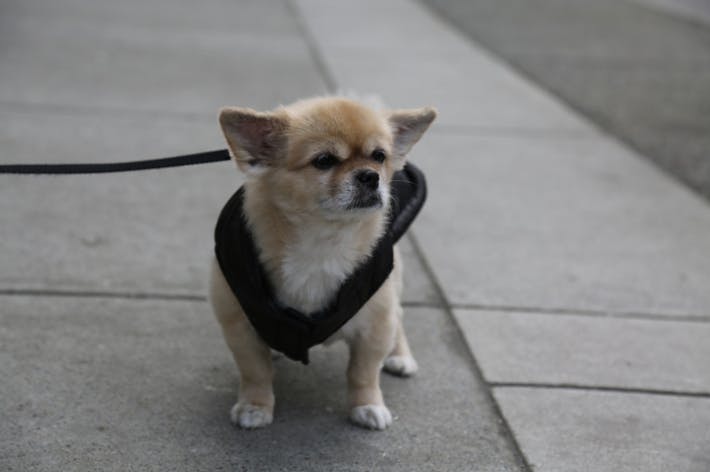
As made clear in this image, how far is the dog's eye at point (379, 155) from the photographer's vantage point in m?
3.39

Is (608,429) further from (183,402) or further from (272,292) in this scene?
(183,402)

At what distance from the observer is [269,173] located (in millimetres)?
3391

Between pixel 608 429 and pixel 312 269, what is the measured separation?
133 cm

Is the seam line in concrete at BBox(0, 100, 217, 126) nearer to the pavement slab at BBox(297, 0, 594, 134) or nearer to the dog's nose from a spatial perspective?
the pavement slab at BBox(297, 0, 594, 134)

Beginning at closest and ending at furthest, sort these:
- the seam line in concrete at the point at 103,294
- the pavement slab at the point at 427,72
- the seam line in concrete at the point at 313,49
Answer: the seam line in concrete at the point at 103,294 < the pavement slab at the point at 427,72 < the seam line in concrete at the point at 313,49

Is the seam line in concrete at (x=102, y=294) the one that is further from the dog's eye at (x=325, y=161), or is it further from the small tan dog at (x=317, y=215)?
the dog's eye at (x=325, y=161)

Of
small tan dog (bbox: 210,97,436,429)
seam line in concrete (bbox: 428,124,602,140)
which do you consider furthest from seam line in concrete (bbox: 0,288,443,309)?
seam line in concrete (bbox: 428,124,602,140)

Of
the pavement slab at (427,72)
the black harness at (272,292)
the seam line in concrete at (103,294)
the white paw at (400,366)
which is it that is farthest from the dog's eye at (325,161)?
the pavement slab at (427,72)

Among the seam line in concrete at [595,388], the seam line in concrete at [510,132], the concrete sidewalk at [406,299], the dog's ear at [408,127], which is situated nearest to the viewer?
the concrete sidewalk at [406,299]

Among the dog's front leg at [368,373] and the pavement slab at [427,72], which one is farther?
the pavement slab at [427,72]

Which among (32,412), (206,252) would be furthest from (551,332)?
(32,412)

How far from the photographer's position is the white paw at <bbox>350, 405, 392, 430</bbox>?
11.7 ft

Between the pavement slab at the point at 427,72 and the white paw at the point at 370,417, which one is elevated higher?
the white paw at the point at 370,417

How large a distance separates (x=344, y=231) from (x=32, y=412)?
130 centimetres
